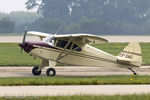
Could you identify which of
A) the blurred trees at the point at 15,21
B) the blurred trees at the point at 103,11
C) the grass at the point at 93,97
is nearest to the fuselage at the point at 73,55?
the grass at the point at 93,97

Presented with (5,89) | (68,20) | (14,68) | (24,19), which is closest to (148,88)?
(5,89)

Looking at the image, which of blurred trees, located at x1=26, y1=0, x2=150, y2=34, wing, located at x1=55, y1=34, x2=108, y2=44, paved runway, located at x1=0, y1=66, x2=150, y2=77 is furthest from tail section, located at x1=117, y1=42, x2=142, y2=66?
blurred trees, located at x1=26, y1=0, x2=150, y2=34

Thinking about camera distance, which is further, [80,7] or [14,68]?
[80,7]

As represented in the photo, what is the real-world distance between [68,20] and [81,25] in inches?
496

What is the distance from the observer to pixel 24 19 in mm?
114812

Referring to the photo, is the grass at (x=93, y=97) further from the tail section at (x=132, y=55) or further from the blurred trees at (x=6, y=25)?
the blurred trees at (x=6, y=25)

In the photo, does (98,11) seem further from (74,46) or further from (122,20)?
(74,46)

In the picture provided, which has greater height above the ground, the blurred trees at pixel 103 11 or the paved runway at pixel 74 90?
the blurred trees at pixel 103 11

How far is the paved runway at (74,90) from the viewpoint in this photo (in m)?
14.2

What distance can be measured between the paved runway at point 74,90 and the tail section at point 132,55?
629cm

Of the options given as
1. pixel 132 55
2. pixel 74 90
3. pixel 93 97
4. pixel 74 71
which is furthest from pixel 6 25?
pixel 93 97

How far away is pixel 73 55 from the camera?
74.0 feet

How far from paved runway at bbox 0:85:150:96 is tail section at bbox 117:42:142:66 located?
20.6 ft

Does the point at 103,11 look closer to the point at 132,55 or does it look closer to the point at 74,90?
the point at 132,55
